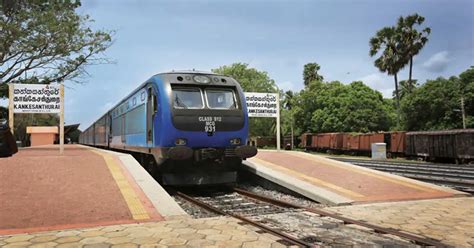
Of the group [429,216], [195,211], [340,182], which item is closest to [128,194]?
[195,211]

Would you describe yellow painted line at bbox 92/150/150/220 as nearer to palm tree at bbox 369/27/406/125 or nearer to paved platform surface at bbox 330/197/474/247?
paved platform surface at bbox 330/197/474/247

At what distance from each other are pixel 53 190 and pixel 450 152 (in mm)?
24307

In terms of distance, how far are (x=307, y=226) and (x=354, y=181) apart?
14.7ft

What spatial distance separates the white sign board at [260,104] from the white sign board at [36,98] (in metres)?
7.12

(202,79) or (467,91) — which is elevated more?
(467,91)

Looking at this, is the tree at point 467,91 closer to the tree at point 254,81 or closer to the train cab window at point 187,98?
the tree at point 254,81

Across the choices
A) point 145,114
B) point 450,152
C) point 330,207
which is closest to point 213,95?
point 145,114

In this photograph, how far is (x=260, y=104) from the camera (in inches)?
667

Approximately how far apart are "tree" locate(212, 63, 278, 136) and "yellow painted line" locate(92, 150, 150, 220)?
135ft

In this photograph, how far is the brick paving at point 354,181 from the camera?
9.76 metres

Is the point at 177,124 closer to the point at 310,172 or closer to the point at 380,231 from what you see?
the point at 310,172

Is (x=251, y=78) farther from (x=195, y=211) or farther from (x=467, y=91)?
(x=195, y=211)

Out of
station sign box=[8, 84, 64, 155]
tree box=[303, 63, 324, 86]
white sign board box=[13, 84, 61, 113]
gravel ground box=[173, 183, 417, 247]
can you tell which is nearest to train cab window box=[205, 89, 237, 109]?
gravel ground box=[173, 183, 417, 247]

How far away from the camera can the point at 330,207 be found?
866 centimetres
